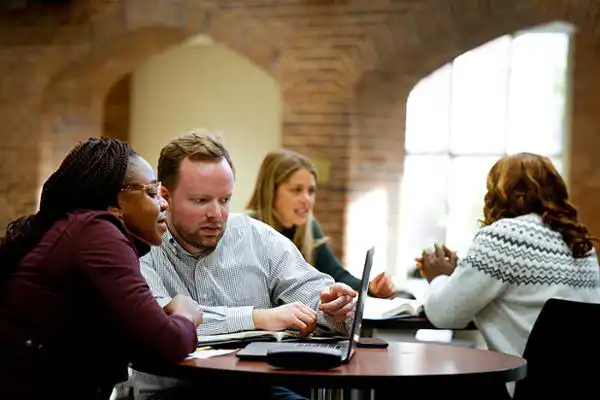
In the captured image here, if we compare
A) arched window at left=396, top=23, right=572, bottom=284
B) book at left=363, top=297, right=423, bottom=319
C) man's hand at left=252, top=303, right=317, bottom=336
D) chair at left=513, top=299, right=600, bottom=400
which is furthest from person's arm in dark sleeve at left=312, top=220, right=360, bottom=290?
arched window at left=396, top=23, right=572, bottom=284

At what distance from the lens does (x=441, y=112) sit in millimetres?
7547

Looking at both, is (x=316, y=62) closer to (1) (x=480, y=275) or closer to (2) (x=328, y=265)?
(2) (x=328, y=265)

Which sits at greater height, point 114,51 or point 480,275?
point 114,51

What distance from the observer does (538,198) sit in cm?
337

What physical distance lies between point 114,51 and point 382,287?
13.2 ft

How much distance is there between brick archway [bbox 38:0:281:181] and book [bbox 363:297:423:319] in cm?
316

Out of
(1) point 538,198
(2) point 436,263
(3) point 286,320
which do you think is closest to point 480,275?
(1) point 538,198

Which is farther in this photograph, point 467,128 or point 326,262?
point 467,128

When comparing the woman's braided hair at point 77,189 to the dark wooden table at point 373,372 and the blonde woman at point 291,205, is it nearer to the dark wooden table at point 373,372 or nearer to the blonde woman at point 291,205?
the dark wooden table at point 373,372

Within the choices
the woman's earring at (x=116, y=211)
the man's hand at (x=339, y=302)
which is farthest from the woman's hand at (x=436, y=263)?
the woman's earring at (x=116, y=211)

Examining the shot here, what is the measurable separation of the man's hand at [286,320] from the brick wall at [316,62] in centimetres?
369

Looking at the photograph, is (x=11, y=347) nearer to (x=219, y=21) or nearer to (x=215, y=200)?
(x=215, y=200)

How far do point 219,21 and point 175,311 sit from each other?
178 inches

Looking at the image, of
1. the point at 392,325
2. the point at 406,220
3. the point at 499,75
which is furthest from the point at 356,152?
the point at 392,325
